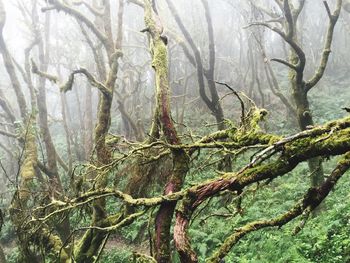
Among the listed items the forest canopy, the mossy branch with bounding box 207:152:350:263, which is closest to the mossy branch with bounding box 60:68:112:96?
the forest canopy

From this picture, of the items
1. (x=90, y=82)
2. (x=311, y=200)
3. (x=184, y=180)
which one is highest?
(x=90, y=82)

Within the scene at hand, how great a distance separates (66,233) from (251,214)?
14.2ft

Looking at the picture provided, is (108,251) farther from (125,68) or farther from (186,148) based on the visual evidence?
(125,68)

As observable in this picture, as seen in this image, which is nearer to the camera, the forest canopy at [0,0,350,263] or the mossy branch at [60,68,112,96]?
the forest canopy at [0,0,350,263]

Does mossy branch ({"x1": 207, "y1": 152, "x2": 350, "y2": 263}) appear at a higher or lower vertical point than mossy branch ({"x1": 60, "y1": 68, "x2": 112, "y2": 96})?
lower

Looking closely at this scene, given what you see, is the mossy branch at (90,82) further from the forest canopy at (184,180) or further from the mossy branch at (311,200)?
the mossy branch at (311,200)

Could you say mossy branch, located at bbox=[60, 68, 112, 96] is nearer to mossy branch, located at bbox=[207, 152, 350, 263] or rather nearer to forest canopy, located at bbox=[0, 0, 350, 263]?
forest canopy, located at bbox=[0, 0, 350, 263]

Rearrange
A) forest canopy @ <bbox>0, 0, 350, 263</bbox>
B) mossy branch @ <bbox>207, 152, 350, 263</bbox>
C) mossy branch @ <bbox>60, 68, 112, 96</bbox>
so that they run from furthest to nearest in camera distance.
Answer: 1. mossy branch @ <bbox>60, 68, 112, 96</bbox>
2. forest canopy @ <bbox>0, 0, 350, 263</bbox>
3. mossy branch @ <bbox>207, 152, 350, 263</bbox>

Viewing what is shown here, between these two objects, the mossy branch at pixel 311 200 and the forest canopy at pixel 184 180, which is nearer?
the mossy branch at pixel 311 200

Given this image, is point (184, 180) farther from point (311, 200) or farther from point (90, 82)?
point (90, 82)

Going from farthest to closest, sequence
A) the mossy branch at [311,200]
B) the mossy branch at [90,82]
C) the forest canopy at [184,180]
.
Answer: the mossy branch at [90,82] < the forest canopy at [184,180] < the mossy branch at [311,200]

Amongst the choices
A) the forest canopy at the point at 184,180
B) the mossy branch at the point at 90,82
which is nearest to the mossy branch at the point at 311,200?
the forest canopy at the point at 184,180

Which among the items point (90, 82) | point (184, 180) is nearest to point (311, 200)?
point (184, 180)

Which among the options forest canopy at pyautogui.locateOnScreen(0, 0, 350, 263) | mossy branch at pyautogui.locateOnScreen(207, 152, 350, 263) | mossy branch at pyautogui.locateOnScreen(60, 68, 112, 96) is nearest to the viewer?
mossy branch at pyautogui.locateOnScreen(207, 152, 350, 263)
